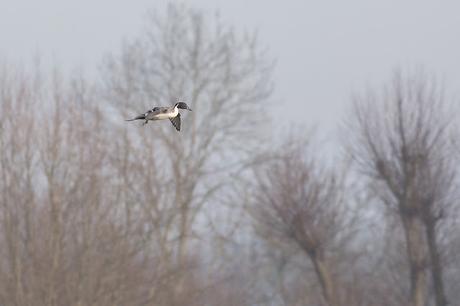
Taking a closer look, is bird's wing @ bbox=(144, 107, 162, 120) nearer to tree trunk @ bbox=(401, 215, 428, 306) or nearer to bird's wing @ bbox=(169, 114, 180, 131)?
bird's wing @ bbox=(169, 114, 180, 131)

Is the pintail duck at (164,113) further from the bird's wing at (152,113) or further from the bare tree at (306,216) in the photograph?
the bare tree at (306,216)

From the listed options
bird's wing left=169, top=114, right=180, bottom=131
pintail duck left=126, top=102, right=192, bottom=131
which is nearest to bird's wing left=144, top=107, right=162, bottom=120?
pintail duck left=126, top=102, right=192, bottom=131

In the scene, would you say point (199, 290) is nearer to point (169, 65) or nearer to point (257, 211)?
point (257, 211)

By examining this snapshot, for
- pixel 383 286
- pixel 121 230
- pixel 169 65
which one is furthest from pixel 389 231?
pixel 121 230

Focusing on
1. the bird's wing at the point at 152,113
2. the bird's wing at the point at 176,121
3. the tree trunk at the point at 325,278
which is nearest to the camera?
the bird's wing at the point at 152,113

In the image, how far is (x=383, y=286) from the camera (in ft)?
115

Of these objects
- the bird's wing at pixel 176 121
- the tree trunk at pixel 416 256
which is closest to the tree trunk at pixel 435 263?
the tree trunk at pixel 416 256

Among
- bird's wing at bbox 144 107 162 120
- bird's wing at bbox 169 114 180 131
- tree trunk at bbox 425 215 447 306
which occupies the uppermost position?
tree trunk at bbox 425 215 447 306

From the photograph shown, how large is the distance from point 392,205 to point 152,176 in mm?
7485

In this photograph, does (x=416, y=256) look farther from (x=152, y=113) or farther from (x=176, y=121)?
(x=152, y=113)

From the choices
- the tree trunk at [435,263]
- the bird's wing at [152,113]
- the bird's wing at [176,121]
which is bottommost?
the bird's wing at [152,113]

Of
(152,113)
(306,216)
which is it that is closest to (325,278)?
(306,216)

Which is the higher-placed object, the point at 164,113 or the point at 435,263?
the point at 435,263

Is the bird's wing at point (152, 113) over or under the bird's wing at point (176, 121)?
under
